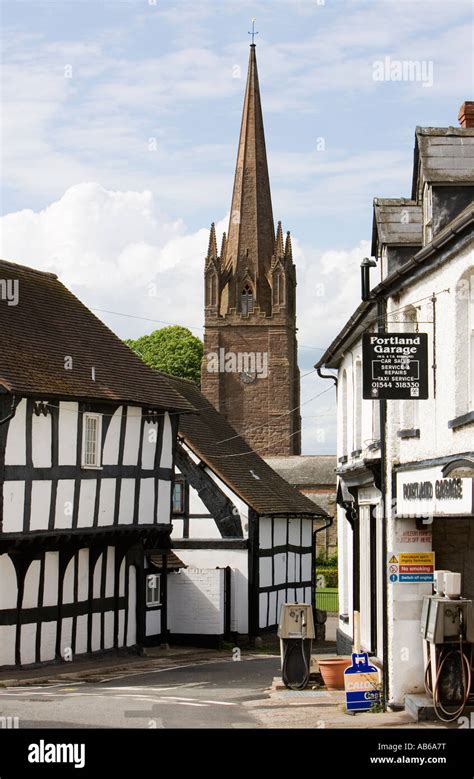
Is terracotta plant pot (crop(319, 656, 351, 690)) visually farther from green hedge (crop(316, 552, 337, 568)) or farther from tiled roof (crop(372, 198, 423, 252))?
green hedge (crop(316, 552, 337, 568))

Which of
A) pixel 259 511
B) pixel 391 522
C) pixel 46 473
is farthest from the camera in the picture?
pixel 259 511

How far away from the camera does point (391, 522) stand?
17.7m

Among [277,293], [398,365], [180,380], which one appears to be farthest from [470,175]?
[277,293]

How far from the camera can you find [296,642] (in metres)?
20.2

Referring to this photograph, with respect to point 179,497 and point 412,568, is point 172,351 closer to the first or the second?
point 179,497

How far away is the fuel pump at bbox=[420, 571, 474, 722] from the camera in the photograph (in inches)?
631

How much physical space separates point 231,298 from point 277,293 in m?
2.83

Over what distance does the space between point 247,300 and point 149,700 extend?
5685 centimetres

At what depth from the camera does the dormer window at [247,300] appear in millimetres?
75688

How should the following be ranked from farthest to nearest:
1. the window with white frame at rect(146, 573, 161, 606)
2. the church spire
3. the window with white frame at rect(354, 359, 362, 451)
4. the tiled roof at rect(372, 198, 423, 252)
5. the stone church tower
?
the church spire < the stone church tower < the window with white frame at rect(146, 573, 161, 606) < the window with white frame at rect(354, 359, 362, 451) < the tiled roof at rect(372, 198, 423, 252)

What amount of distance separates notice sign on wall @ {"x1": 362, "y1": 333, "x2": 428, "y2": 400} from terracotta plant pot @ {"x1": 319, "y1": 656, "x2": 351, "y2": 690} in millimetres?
5835

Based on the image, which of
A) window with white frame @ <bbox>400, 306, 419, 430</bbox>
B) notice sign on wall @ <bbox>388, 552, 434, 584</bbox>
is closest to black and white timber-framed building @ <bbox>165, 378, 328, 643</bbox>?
notice sign on wall @ <bbox>388, 552, 434, 584</bbox>
